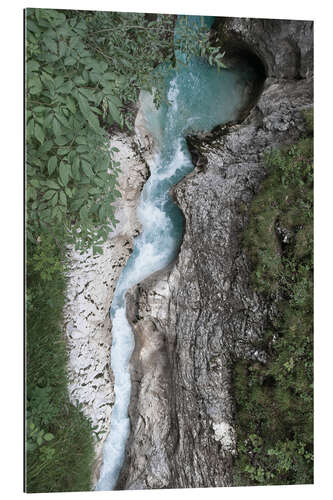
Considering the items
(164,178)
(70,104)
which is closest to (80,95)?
(70,104)

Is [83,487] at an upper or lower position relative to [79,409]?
lower

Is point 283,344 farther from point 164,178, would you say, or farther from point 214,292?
point 164,178

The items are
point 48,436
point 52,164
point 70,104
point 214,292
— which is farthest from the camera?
point 214,292

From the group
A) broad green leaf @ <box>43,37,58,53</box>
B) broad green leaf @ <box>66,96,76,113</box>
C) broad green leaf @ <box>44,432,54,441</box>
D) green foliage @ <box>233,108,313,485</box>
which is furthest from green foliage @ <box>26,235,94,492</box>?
green foliage @ <box>233,108,313,485</box>

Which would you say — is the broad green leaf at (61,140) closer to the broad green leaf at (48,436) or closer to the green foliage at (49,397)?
the green foliage at (49,397)

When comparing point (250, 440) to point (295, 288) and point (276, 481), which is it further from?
point (295, 288)

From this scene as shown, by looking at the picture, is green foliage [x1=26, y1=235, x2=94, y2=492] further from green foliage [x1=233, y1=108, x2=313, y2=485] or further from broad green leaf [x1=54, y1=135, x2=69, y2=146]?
green foliage [x1=233, y1=108, x2=313, y2=485]
